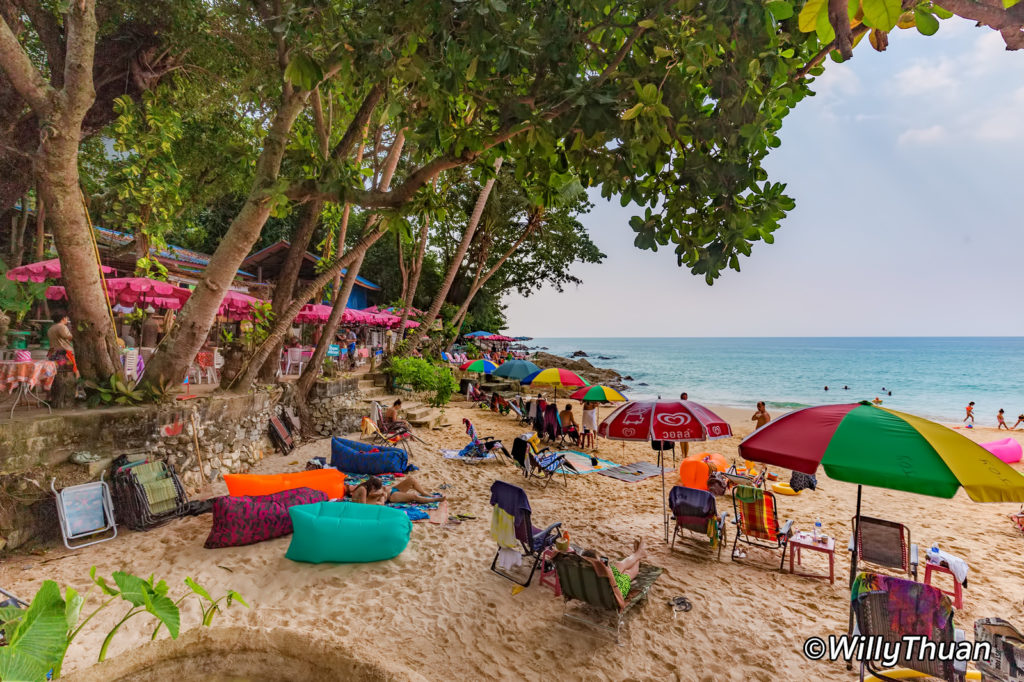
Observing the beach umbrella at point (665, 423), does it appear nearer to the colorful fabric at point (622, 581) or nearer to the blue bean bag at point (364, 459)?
the colorful fabric at point (622, 581)

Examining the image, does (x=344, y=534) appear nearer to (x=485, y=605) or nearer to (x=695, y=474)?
(x=485, y=605)

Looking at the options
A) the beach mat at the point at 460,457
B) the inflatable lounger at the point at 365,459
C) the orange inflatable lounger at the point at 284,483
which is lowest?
the beach mat at the point at 460,457

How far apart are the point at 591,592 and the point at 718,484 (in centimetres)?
590

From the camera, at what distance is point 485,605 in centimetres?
492

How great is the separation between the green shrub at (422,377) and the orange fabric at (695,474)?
8733 millimetres

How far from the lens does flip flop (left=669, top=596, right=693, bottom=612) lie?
4930 mm

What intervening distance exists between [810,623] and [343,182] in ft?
22.5

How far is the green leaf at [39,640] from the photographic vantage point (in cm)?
141

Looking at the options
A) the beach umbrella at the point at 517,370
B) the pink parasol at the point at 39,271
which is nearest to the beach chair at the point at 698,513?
the beach umbrella at the point at 517,370

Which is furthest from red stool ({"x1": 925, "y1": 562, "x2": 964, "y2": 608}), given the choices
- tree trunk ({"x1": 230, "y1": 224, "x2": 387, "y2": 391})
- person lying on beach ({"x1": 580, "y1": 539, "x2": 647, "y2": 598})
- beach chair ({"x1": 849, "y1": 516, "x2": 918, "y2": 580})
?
tree trunk ({"x1": 230, "y1": 224, "x2": 387, "y2": 391})

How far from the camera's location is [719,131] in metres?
4.06

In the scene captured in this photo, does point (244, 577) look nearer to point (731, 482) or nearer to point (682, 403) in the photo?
point (682, 403)

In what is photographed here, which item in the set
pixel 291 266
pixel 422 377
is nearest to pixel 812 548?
pixel 291 266

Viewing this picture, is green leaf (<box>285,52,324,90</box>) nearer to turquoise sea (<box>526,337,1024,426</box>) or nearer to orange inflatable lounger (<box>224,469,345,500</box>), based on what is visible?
orange inflatable lounger (<box>224,469,345,500</box>)
